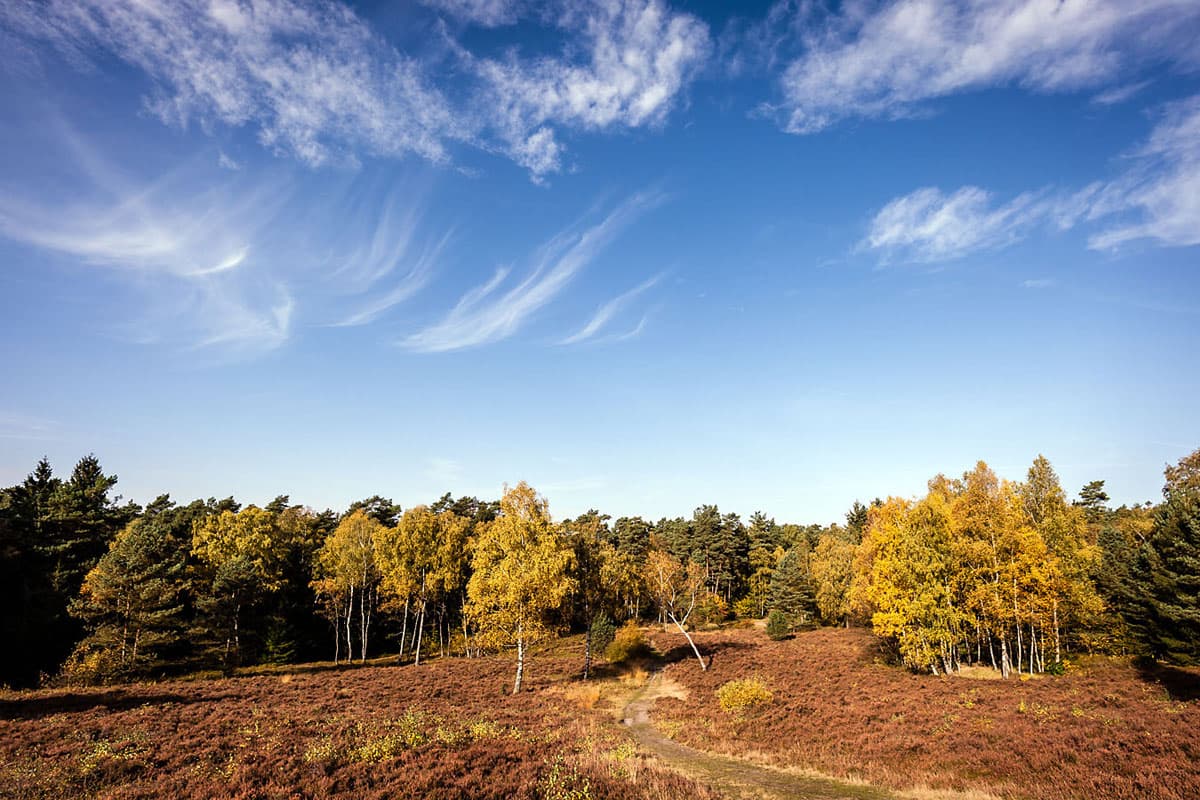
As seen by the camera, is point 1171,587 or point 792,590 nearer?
point 1171,587

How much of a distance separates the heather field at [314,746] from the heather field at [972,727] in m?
6.74

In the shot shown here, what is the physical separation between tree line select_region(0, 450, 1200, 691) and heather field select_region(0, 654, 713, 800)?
780 centimetres

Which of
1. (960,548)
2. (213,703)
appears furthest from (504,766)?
(960,548)

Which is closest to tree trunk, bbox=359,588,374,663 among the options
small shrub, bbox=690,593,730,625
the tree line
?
the tree line

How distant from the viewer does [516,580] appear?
33.8 meters

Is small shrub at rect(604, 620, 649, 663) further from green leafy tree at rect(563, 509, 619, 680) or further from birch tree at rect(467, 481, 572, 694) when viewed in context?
birch tree at rect(467, 481, 572, 694)

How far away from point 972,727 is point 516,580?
2396cm

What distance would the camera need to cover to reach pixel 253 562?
50.0 meters

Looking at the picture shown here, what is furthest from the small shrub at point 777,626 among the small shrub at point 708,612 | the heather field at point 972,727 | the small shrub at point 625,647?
the heather field at point 972,727

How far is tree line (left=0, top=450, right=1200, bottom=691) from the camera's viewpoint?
116 ft

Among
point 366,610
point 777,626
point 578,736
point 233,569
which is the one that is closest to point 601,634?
point 777,626

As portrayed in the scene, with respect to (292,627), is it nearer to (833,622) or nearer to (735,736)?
(735,736)

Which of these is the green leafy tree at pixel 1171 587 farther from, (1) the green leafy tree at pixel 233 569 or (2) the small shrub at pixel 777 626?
(1) the green leafy tree at pixel 233 569

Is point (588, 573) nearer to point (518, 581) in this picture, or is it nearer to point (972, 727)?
point (518, 581)
